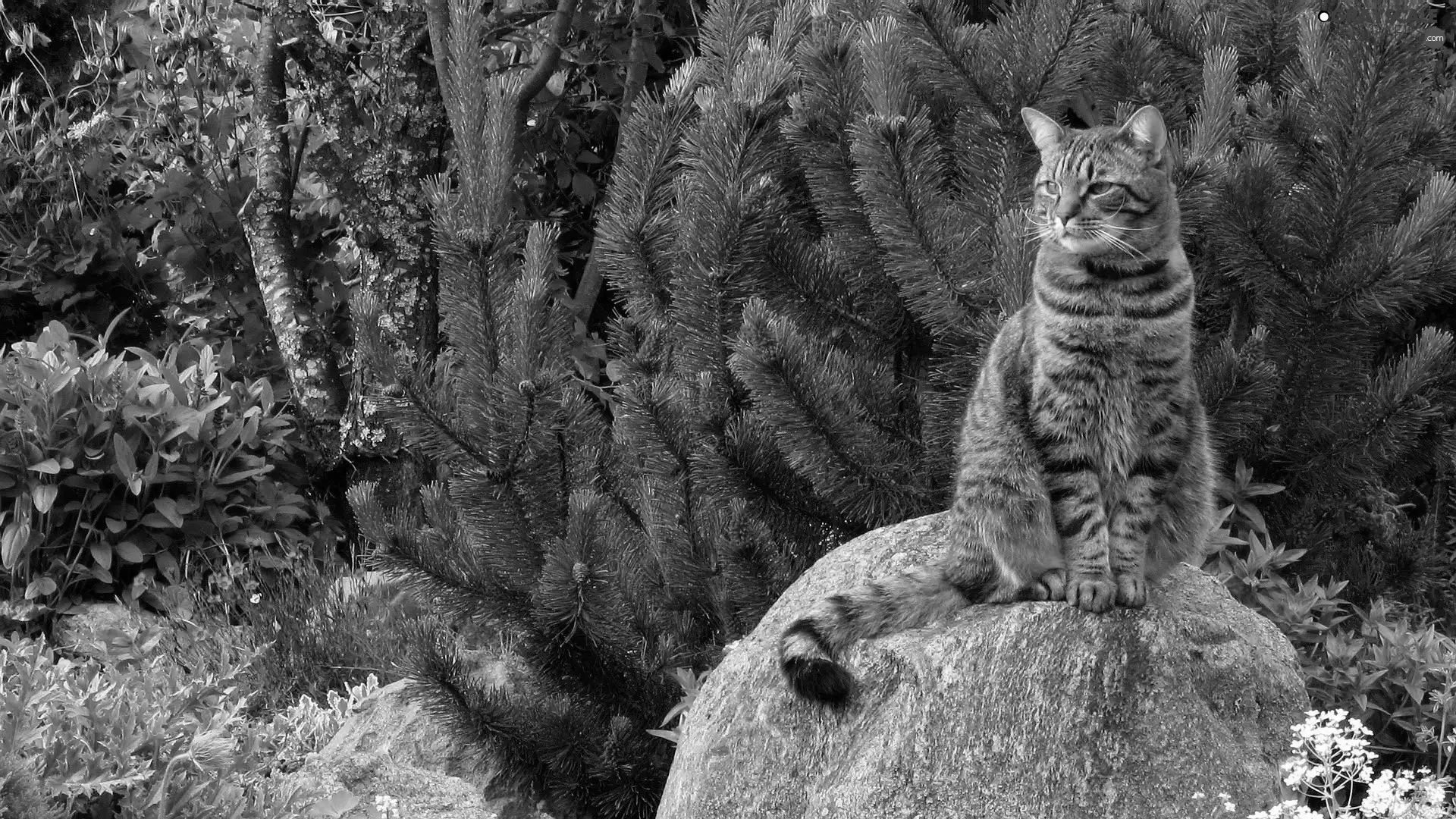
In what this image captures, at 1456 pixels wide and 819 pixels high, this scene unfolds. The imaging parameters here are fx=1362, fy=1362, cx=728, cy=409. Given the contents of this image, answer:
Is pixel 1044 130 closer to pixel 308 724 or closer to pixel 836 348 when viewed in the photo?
pixel 836 348

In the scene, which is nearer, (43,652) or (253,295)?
(43,652)

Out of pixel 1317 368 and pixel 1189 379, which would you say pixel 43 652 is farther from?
pixel 1317 368

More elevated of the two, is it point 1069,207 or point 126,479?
point 1069,207

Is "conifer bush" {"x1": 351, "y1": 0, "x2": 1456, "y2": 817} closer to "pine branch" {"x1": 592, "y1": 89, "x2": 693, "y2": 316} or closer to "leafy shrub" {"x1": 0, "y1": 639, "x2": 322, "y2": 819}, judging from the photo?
"pine branch" {"x1": 592, "y1": 89, "x2": 693, "y2": 316}

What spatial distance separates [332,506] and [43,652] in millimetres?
1844

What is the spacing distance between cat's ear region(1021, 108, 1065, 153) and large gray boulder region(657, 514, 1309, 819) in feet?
4.28

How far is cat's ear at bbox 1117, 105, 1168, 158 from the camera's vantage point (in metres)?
3.69

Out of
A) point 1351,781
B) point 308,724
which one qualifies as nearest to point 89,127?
point 308,724

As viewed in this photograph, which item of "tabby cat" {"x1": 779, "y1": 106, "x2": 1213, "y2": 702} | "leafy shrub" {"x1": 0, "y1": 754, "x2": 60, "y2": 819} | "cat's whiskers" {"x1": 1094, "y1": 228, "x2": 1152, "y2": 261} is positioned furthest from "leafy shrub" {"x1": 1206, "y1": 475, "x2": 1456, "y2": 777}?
"leafy shrub" {"x1": 0, "y1": 754, "x2": 60, "y2": 819}

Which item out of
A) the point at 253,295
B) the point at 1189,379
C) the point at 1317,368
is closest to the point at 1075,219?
the point at 1189,379

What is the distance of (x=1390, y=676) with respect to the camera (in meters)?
4.52

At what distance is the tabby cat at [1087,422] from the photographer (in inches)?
144

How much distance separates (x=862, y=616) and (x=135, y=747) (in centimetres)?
241

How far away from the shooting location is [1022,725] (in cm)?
343
